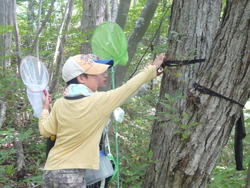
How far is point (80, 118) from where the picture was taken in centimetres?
208

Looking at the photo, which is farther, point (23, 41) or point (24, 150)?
point (23, 41)

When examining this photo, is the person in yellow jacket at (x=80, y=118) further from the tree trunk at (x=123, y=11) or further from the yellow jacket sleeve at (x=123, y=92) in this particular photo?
the tree trunk at (x=123, y=11)

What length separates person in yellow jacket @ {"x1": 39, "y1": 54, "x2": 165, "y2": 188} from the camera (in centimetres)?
206

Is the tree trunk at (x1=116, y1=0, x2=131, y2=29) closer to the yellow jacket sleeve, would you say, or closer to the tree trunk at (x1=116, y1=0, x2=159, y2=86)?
the tree trunk at (x1=116, y1=0, x2=159, y2=86)

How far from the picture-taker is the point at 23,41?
32.6ft

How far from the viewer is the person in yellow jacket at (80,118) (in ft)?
6.75

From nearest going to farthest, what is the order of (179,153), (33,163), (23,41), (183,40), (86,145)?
1. (179,153)
2. (86,145)
3. (183,40)
4. (33,163)
5. (23,41)

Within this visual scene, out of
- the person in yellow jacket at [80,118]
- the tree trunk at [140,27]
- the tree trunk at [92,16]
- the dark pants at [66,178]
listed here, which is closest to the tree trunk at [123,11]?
the tree trunk at [140,27]

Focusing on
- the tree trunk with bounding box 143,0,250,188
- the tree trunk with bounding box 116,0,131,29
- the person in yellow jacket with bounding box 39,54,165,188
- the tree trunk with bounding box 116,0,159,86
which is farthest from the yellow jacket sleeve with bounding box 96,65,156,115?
the tree trunk with bounding box 116,0,131,29

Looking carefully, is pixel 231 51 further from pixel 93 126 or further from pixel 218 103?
pixel 93 126

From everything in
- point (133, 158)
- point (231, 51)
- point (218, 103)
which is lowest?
point (133, 158)

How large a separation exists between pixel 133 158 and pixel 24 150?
244cm

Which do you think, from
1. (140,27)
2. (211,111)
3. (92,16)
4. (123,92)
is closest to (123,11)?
(140,27)

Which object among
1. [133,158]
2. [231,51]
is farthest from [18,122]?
[231,51]
